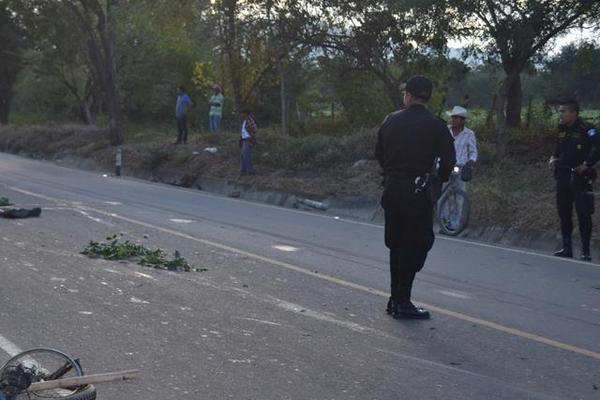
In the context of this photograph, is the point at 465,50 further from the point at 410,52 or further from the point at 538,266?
the point at 538,266

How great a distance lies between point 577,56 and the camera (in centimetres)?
2245

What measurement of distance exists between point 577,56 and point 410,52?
173 inches

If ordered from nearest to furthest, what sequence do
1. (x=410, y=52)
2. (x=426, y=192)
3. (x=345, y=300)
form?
(x=426, y=192), (x=345, y=300), (x=410, y=52)

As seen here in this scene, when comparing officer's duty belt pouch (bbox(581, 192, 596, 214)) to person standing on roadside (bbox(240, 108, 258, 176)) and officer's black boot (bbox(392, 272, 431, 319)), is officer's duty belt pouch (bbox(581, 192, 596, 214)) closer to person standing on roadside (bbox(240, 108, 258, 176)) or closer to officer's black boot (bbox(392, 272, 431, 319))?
officer's black boot (bbox(392, 272, 431, 319))

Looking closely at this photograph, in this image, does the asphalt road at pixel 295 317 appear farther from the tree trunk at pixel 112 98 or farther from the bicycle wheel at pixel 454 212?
the tree trunk at pixel 112 98

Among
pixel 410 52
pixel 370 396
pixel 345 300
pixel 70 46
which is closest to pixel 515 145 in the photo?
pixel 410 52

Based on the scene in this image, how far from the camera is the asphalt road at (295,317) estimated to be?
6441 millimetres

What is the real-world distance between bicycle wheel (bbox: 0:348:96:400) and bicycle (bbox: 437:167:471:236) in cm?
1039

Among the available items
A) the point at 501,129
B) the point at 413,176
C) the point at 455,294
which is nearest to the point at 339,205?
the point at 501,129

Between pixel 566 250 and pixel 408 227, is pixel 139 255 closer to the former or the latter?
pixel 408 227

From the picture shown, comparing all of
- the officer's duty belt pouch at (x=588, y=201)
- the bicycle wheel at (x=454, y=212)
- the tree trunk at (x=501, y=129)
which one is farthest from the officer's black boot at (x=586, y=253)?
the tree trunk at (x=501, y=129)

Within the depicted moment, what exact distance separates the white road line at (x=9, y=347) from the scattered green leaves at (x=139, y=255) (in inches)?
135

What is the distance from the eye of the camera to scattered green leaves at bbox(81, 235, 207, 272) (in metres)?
10.4

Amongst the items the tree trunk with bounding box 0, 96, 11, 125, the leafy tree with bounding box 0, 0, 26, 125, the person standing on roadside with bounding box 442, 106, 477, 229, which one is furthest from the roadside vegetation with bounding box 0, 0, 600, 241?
the tree trunk with bounding box 0, 96, 11, 125
